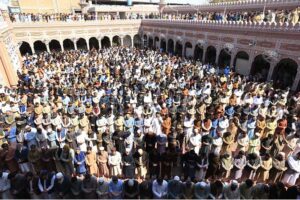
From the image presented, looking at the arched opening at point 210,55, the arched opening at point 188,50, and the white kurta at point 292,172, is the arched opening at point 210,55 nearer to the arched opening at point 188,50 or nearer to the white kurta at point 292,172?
the arched opening at point 188,50

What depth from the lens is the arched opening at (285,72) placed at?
44.6 ft

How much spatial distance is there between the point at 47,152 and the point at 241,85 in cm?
906

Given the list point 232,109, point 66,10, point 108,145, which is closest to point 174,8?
point 66,10

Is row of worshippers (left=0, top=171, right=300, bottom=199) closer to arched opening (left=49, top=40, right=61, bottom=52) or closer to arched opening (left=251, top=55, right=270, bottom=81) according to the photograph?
arched opening (left=251, top=55, right=270, bottom=81)

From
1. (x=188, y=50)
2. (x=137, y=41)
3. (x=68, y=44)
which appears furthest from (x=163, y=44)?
(x=68, y=44)

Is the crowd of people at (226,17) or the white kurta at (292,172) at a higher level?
the crowd of people at (226,17)

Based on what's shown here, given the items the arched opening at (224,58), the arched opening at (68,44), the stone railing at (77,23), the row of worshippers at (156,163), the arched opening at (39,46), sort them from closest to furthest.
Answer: the row of worshippers at (156,163) → the arched opening at (224,58) → the stone railing at (77,23) → the arched opening at (39,46) → the arched opening at (68,44)

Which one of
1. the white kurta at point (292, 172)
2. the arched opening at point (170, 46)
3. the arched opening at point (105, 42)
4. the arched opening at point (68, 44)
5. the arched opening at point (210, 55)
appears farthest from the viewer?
the arched opening at point (105, 42)

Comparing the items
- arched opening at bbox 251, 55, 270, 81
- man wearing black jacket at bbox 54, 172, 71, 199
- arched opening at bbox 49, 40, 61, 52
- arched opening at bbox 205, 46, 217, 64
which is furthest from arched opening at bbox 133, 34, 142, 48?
man wearing black jacket at bbox 54, 172, 71, 199

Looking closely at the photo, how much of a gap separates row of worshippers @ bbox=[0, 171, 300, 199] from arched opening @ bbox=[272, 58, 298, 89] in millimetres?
10400

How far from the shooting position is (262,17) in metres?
16.1

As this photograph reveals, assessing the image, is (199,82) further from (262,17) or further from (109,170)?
(262,17)

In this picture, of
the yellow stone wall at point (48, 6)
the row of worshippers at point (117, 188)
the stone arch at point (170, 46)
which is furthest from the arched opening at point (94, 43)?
the row of worshippers at point (117, 188)

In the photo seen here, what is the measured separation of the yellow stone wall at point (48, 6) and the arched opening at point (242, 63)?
94.5 feet
